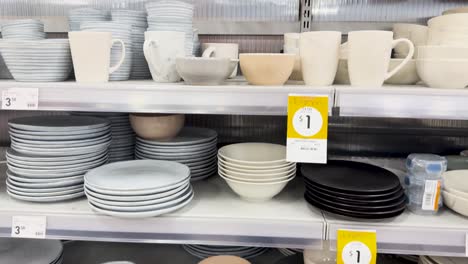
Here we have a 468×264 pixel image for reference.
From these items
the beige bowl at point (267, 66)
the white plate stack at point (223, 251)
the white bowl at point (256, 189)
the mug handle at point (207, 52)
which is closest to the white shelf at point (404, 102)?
the beige bowl at point (267, 66)

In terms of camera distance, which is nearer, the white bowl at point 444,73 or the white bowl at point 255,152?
the white bowl at point 444,73

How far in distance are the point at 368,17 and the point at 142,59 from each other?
873 millimetres

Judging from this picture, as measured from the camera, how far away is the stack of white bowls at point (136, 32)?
3.80ft

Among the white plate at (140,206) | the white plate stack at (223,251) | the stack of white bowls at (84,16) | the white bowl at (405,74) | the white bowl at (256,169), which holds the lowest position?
the white plate stack at (223,251)

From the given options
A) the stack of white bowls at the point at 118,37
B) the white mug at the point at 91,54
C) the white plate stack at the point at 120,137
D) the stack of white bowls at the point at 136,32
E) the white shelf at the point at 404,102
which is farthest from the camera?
the white plate stack at the point at 120,137

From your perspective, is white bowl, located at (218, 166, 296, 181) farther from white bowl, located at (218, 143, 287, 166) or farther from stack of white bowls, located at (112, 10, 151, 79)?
stack of white bowls, located at (112, 10, 151, 79)

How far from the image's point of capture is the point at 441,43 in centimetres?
96

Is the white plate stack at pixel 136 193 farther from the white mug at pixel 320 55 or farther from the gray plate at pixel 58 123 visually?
the white mug at pixel 320 55

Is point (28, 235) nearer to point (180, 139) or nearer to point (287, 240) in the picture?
point (180, 139)

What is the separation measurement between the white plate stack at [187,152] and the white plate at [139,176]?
6cm

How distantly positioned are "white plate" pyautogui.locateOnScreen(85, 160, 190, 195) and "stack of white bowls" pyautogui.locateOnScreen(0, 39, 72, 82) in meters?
0.30

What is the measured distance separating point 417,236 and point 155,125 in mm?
765

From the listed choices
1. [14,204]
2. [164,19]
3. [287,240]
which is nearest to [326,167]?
[287,240]

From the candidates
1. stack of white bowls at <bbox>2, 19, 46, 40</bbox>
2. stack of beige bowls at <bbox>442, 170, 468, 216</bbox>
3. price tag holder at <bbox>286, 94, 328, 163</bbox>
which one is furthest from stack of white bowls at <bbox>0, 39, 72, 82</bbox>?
stack of beige bowls at <bbox>442, 170, 468, 216</bbox>
